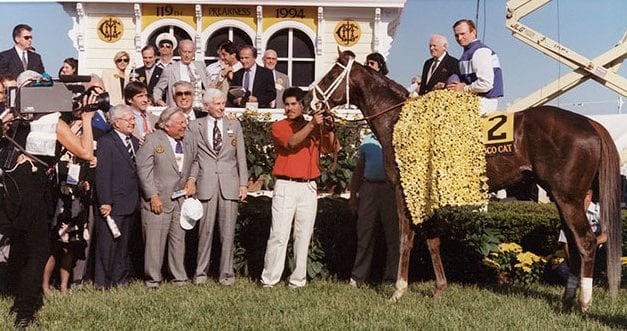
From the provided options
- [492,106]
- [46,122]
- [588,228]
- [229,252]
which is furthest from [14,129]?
[588,228]

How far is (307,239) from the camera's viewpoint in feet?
27.4

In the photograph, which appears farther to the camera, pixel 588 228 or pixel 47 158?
pixel 588 228

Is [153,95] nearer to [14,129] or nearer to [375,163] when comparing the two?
[375,163]

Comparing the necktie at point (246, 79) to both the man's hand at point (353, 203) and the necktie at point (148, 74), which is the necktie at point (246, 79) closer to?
the necktie at point (148, 74)

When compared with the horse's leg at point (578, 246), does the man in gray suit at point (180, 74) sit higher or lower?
higher

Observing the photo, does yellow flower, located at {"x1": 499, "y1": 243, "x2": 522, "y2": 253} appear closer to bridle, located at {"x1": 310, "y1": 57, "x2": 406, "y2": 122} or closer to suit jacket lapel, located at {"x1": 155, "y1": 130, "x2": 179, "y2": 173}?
bridle, located at {"x1": 310, "y1": 57, "x2": 406, "y2": 122}

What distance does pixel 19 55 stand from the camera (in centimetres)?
1077

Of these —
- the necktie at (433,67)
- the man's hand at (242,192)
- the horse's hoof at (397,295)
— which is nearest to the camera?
the horse's hoof at (397,295)

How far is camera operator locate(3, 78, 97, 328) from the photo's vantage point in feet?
20.5

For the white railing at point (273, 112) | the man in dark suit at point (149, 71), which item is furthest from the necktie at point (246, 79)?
the man in dark suit at point (149, 71)

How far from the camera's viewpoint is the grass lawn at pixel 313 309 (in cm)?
643

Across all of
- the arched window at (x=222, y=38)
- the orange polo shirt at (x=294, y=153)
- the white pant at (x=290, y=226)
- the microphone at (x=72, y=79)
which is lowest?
the white pant at (x=290, y=226)

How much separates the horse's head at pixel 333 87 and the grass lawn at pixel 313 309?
6.57ft

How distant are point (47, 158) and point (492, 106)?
4469mm
